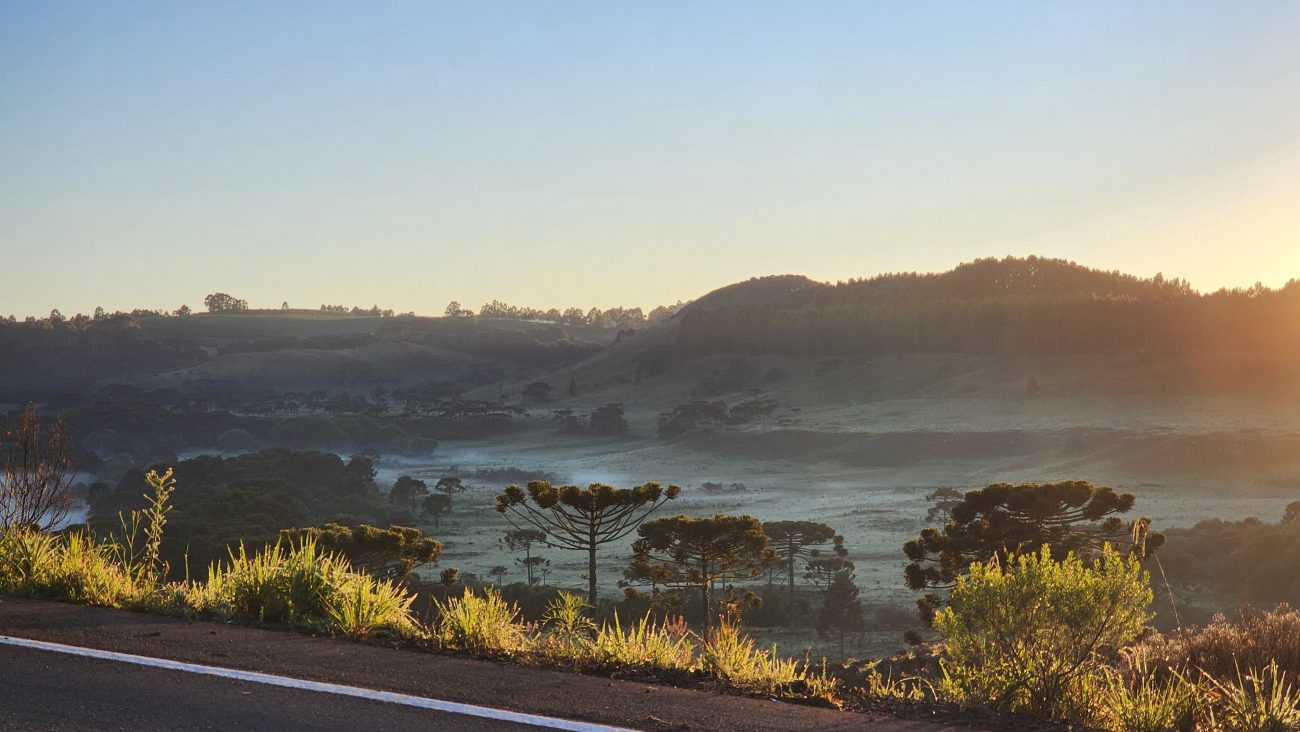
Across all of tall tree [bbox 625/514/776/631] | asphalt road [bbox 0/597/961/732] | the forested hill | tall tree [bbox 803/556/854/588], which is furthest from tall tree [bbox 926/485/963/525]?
asphalt road [bbox 0/597/961/732]

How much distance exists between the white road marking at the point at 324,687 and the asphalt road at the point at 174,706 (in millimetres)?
62

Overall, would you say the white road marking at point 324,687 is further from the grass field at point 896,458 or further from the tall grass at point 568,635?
the grass field at point 896,458

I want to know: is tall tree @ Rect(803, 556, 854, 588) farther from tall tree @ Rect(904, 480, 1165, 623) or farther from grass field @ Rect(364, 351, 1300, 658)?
Result: tall tree @ Rect(904, 480, 1165, 623)

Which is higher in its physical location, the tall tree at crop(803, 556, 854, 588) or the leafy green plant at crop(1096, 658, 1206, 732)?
the leafy green plant at crop(1096, 658, 1206, 732)

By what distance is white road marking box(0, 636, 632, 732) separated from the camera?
5137mm

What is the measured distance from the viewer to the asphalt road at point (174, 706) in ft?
16.8

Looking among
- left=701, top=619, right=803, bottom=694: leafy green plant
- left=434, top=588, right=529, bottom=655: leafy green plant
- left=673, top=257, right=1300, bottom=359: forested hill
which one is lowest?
left=701, top=619, right=803, bottom=694: leafy green plant

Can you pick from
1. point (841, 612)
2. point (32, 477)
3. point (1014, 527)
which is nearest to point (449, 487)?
point (841, 612)

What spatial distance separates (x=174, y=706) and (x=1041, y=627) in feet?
15.5

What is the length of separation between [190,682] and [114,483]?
93.9 meters

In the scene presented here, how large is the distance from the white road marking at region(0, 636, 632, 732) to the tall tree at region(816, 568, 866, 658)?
105 ft

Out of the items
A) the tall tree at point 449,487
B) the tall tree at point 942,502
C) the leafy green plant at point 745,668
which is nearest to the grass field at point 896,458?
the tall tree at point 942,502

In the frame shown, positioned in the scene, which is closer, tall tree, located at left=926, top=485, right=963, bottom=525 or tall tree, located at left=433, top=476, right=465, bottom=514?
tall tree, located at left=926, top=485, right=963, bottom=525

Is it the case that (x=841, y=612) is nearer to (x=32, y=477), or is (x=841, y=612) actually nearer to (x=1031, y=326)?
(x=32, y=477)
